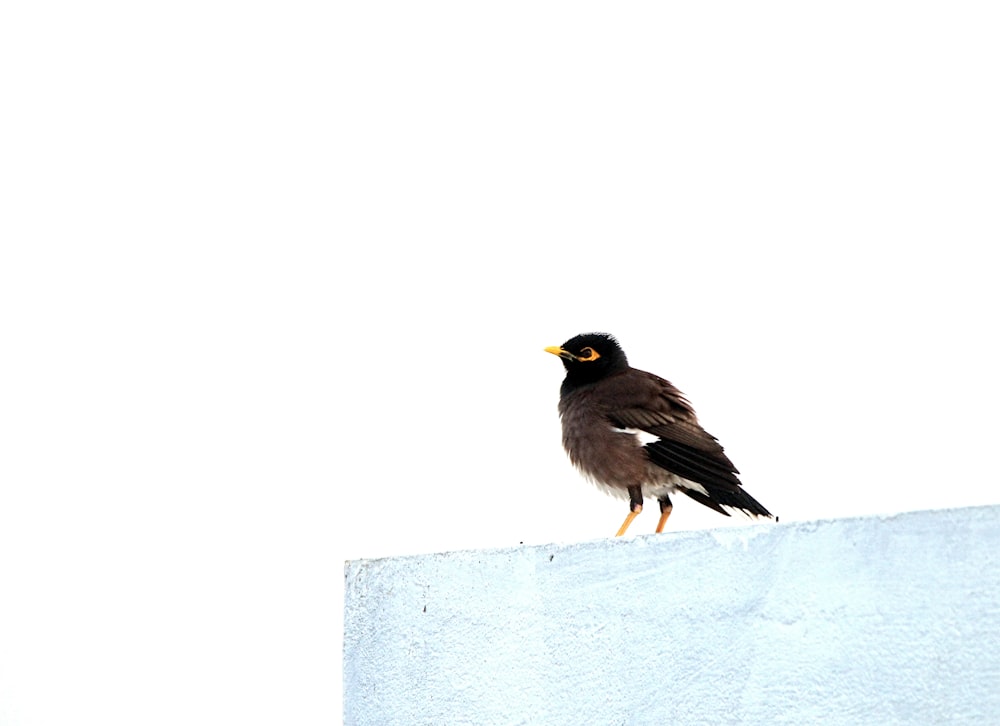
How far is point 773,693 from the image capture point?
7.43 feet

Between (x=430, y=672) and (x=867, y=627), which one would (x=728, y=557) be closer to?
(x=867, y=627)

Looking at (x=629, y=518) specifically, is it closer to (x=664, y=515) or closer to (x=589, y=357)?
(x=664, y=515)

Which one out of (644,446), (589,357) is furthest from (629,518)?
(589,357)

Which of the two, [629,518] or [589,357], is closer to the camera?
[629,518]

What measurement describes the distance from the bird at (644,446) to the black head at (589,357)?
0.03 meters

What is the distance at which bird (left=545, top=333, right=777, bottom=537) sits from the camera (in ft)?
11.0

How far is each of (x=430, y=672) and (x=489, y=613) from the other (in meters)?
0.19

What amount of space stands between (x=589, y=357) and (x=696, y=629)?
152cm

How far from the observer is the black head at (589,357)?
380 cm

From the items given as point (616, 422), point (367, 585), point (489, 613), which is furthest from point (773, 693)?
point (616, 422)

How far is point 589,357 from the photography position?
3.81 meters

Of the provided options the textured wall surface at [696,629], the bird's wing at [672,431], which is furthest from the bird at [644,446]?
the textured wall surface at [696,629]

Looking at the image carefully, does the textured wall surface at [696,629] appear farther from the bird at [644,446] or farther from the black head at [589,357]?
the black head at [589,357]

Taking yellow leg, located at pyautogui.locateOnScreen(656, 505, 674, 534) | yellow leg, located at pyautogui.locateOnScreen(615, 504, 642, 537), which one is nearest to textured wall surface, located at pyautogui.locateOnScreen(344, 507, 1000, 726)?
yellow leg, located at pyautogui.locateOnScreen(615, 504, 642, 537)
